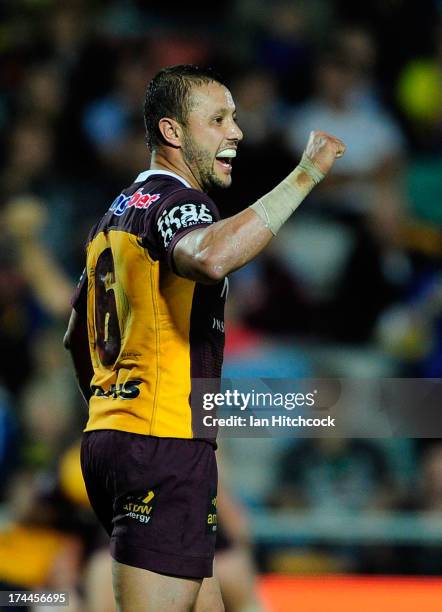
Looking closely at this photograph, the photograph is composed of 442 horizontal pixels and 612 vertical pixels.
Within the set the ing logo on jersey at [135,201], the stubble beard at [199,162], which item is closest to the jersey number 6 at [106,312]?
the ing logo on jersey at [135,201]

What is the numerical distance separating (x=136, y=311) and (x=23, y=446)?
3.86 meters

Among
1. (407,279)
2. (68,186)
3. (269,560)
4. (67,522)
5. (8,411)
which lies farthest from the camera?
(68,186)

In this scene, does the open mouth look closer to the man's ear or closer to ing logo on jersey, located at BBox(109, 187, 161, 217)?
the man's ear

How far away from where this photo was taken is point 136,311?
11.3ft

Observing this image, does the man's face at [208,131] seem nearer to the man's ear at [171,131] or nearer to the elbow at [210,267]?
the man's ear at [171,131]

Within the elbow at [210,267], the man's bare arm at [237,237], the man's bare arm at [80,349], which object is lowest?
the elbow at [210,267]

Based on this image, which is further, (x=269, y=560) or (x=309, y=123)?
(x=309, y=123)

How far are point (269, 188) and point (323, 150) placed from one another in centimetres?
463

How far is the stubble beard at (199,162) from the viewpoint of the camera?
3.61 metres

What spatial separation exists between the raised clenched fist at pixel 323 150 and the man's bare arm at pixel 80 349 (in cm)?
108

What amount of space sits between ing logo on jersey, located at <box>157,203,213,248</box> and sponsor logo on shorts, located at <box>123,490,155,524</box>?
2.40ft

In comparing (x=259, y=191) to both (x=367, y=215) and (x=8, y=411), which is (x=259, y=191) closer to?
(x=367, y=215)

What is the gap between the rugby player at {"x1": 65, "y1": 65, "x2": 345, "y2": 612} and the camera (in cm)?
331

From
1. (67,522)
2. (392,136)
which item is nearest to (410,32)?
(392,136)
